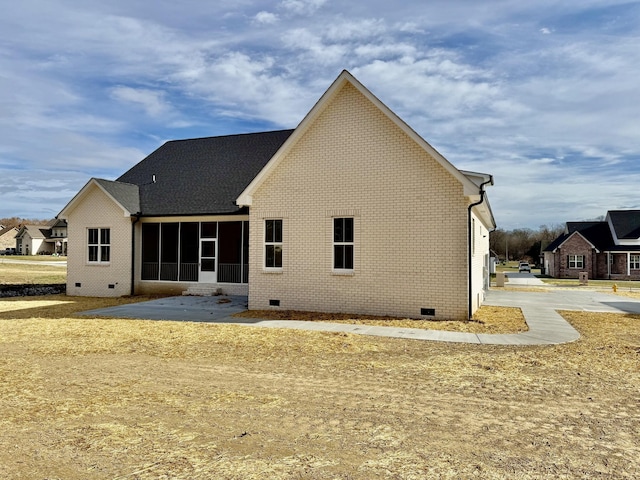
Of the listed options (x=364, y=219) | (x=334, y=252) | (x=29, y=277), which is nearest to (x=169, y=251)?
(x=334, y=252)

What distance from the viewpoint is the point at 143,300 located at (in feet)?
64.8

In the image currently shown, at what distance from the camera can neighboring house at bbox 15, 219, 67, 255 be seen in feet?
349

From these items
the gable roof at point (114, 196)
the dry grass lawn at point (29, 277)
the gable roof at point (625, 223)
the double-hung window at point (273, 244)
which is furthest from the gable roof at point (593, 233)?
the dry grass lawn at point (29, 277)

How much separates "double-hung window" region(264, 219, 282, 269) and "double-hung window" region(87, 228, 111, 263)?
32.6 feet

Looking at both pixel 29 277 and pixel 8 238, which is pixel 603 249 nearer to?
pixel 29 277

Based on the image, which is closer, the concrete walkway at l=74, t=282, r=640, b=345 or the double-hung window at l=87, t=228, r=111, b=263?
the concrete walkway at l=74, t=282, r=640, b=345

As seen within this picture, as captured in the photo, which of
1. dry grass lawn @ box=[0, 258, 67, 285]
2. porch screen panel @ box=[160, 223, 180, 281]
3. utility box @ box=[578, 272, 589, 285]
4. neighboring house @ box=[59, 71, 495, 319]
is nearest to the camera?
neighboring house @ box=[59, 71, 495, 319]

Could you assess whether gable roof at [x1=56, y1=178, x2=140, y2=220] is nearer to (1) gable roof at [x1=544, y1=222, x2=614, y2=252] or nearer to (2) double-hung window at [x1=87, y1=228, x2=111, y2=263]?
(2) double-hung window at [x1=87, y1=228, x2=111, y2=263]

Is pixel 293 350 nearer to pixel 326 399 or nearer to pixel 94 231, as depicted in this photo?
pixel 326 399

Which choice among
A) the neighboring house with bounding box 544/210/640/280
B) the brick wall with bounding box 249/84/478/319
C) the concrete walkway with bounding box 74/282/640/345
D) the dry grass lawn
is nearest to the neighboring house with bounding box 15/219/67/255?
the dry grass lawn

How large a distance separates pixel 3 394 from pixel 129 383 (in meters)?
1.68

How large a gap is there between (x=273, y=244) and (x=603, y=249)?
47999mm

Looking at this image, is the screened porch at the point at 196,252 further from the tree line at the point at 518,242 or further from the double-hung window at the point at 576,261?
the tree line at the point at 518,242

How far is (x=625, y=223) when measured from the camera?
51344 mm
